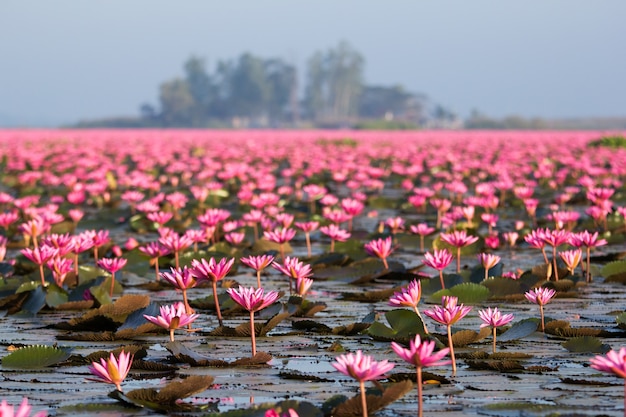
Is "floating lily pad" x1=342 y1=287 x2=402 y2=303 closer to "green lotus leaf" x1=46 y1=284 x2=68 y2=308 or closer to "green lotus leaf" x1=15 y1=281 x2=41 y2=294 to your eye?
"green lotus leaf" x1=46 y1=284 x2=68 y2=308

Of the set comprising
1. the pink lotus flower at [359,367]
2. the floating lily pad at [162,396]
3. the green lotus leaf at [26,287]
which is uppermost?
the pink lotus flower at [359,367]

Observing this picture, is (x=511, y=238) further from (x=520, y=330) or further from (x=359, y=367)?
(x=359, y=367)

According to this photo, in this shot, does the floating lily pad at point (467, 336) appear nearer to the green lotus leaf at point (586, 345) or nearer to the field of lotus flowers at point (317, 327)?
the field of lotus flowers at point (317, 327)

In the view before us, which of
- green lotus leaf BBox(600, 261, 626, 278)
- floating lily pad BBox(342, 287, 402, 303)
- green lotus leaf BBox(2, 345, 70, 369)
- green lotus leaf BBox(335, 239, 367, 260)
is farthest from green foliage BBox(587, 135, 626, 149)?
green lotus leaf BBox(2, 345, 70, 369)

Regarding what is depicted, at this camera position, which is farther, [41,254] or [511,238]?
[511,238]

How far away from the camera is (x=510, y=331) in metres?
3.62

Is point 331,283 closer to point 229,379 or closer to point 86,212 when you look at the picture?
point 229,379

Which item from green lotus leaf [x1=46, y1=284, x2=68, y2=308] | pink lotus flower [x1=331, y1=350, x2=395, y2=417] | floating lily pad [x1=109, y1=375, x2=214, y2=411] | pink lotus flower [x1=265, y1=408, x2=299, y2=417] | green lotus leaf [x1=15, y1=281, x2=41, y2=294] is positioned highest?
pink lotus flower [x1=331, y1=350, x2=395, y2=417]

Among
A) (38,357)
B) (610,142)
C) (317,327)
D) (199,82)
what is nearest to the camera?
(38,357)

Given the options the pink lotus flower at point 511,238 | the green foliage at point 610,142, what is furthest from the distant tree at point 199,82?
the pink lotus flower at point 511,238

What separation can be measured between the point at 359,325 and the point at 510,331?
23.4 inches

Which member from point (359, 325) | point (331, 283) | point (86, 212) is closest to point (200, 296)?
point (331, 283)

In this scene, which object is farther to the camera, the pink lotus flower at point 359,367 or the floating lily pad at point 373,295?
the floating lily pad at point 373,295

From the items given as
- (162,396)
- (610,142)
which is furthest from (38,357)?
(610,142)
